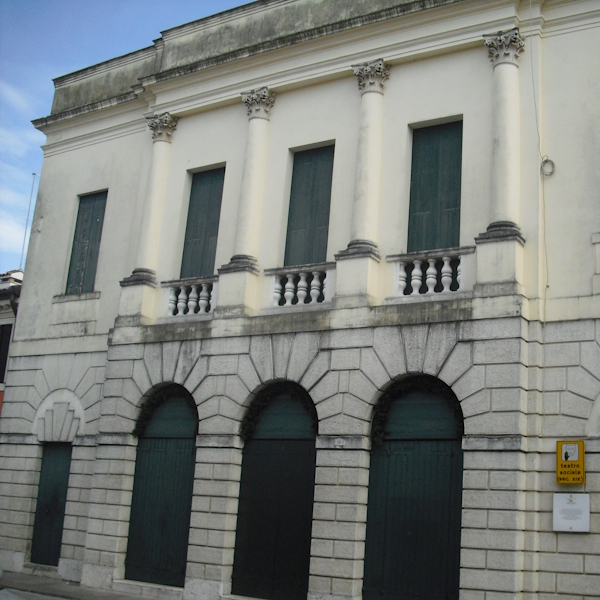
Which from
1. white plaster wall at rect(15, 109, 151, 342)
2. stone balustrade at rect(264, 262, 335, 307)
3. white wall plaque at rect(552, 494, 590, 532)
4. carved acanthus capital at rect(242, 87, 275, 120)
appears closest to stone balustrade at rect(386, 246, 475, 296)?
stone balustrade at rect(264, 262, 335, 307)

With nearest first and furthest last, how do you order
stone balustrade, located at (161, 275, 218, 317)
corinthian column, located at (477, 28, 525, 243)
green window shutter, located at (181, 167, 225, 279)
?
corinthian column, located at (477, 28, 525, 243) < stone balustrade, located at (161, 275, 218, 317) < green window shutter, located at (181, 167, 225, 279)

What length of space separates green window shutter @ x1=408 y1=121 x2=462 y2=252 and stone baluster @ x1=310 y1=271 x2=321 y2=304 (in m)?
1.77

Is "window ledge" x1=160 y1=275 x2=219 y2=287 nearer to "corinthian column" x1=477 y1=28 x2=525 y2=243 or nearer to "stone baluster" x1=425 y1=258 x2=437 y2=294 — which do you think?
"stone baluster" x1=425 y1=258 x2=437 y2=294

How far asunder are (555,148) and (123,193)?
978 cm

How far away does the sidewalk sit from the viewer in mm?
15438

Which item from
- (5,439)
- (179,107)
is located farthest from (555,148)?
(5,439)

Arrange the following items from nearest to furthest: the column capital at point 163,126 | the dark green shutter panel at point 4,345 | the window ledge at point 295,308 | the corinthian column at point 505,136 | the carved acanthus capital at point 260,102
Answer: the corinthian column at point 505,136
the window ledge at point 295,308
the carved acanthus capital at point 260,102
the column capital at point 163,126
the dark green shutter panel at point 4,345

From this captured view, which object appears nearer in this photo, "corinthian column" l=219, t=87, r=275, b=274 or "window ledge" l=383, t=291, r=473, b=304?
"window ledge" l=383, t=291, r=473, b=304

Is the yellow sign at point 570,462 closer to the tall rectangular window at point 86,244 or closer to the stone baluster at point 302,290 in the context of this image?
the stone baluster at point 302,290

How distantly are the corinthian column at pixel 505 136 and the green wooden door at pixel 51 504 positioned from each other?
10.4 metres

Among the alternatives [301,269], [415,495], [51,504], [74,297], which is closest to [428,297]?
[301,269]

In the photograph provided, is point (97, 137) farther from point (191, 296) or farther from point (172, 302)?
point (191, 296)

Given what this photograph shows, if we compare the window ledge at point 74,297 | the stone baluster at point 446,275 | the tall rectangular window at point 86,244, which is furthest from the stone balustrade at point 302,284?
the tall rectangular window at point 86,244

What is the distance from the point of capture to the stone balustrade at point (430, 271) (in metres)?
14.3
